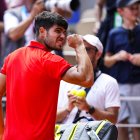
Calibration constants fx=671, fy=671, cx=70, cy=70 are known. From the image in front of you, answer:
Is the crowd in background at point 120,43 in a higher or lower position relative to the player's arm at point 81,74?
lower

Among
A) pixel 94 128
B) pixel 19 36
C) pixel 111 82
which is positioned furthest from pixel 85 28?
pixel 94 128

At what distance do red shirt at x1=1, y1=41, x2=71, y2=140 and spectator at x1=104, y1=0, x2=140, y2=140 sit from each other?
8.69 ft

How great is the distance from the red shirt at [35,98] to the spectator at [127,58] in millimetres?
2650

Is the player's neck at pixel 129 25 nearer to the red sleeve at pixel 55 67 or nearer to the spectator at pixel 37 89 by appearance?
the spectator at pixel 37 89

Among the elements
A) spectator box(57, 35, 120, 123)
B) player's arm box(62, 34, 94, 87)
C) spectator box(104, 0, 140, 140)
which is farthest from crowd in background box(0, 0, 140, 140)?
player's arm box(62, 34, 94, 87)

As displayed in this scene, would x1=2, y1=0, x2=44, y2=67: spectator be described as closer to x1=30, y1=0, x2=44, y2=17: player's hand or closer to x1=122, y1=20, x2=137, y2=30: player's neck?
x1=30, y1=0, x2=44, y2=17: player's hand

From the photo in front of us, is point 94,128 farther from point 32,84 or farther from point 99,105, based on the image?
point 99,105

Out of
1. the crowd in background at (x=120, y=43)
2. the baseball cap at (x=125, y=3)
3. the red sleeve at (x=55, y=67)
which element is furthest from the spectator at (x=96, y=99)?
the baseball cap at (x=125, y=3)

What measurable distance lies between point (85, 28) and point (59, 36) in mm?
4228

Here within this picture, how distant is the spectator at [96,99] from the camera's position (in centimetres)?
579

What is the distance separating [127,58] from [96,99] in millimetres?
1246

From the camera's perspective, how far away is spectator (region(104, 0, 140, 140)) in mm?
7184

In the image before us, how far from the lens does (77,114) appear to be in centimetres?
586

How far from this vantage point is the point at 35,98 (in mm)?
4527
